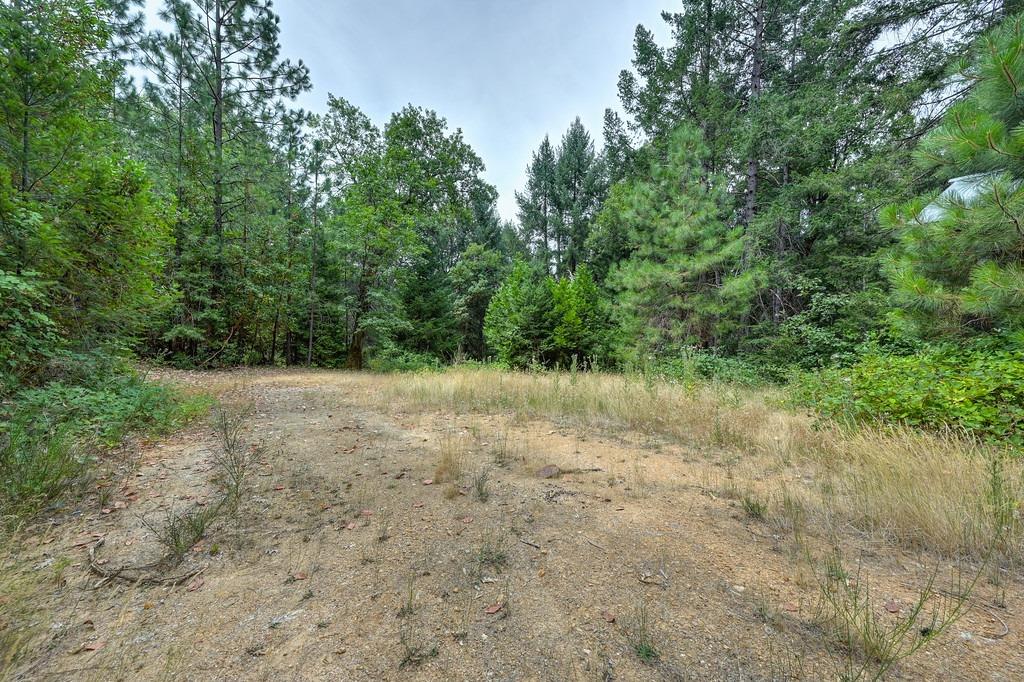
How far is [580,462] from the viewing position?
364 centimetres

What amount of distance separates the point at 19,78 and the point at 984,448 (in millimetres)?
9271

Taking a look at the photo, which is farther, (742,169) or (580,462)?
(742,169)

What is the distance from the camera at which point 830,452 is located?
3482 millimetres

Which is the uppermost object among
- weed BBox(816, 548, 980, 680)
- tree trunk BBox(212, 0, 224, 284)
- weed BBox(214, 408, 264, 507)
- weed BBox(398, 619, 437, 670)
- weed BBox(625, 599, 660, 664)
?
tree trunk BBox(212, 0, 224, 284)

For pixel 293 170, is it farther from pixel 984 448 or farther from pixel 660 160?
pixel 984 448

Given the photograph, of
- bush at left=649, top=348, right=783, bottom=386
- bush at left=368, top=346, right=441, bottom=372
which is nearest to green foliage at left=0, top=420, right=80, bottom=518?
bush at left=649, top=348, right=783, bottom=386

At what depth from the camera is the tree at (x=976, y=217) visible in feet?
12.0

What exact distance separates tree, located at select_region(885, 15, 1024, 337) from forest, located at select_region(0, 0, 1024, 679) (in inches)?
1.0

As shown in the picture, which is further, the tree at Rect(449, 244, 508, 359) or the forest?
the tree at Rect(449, 244, 508, 359)

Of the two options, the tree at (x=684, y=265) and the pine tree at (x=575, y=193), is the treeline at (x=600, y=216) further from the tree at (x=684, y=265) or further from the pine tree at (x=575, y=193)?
the pine tree at (x=575, y=193)

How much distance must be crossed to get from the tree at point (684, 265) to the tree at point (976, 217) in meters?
4.75

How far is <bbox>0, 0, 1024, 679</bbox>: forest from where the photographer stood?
12.0 feet

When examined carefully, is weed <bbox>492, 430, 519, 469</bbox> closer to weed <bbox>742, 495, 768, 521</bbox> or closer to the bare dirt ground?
the bare dirt ground

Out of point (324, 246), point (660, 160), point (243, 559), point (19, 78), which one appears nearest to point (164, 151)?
point (324, 246)
